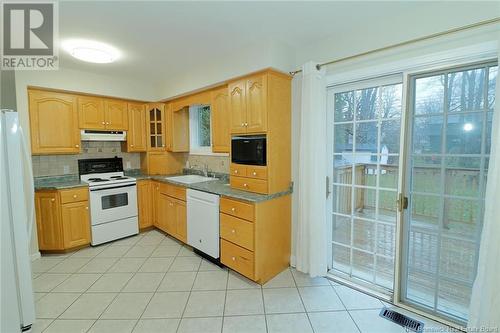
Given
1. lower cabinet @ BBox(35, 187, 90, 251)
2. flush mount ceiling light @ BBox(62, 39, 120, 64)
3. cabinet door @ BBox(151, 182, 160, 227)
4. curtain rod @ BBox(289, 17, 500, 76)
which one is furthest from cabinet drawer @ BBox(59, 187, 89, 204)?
curtain rod @ BBox(289, 17, 500, 76)

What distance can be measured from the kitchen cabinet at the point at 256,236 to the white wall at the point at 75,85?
2.60m

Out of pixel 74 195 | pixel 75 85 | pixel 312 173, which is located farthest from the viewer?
pixel 75 85

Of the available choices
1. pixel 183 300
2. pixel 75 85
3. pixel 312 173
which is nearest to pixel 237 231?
pixel 183 300

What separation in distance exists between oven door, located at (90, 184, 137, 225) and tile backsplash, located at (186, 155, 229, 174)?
3.46ft

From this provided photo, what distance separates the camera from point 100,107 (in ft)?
12.1

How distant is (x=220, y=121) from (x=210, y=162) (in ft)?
3.35

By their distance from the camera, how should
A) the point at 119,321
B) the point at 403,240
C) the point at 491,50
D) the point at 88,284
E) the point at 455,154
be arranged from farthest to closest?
1. the point at 88,284
2. the point at 403,240
3. the point at 119,321
4. the point at 455,154
5. the point at 491,50

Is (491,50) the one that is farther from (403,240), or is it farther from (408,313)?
(408,313)

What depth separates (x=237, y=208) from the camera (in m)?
2.53

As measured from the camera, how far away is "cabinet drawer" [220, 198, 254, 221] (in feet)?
7.91

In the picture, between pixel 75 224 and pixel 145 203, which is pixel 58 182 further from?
pixel 145 203

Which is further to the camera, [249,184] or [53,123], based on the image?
[53,123]

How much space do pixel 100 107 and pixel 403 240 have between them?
4402 millimetres

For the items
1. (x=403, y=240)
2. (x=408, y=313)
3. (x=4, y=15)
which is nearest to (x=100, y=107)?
(x=4, y=15)
